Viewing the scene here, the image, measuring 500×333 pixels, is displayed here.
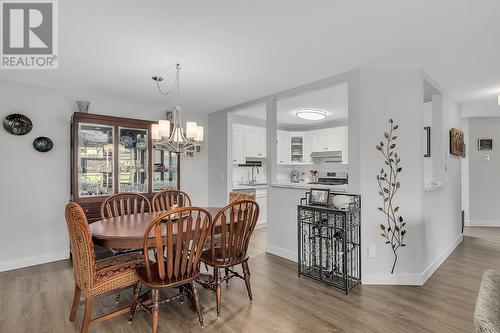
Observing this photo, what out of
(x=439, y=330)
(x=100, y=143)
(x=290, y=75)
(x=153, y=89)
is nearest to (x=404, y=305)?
(x=439, y=330)

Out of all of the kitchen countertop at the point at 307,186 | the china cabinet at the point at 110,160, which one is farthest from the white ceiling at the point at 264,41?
the kitchen countertop at the point at 307,186

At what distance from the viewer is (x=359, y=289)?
276cm

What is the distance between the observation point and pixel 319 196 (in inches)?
121

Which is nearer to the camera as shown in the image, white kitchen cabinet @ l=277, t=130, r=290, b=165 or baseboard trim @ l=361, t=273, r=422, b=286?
baseboard trim @ l=361, t=273, r=422, b=286

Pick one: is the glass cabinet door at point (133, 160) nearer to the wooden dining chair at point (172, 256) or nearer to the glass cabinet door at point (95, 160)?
the glass cabinet door at point (95, 160)

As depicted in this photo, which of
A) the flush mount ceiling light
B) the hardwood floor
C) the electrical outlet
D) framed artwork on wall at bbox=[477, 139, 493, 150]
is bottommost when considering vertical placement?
the hardwood floor

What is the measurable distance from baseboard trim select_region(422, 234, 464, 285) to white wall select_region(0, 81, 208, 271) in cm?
471

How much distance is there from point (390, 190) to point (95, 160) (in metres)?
3.91

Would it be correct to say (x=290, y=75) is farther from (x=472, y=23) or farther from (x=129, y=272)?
(x=129, y=272)

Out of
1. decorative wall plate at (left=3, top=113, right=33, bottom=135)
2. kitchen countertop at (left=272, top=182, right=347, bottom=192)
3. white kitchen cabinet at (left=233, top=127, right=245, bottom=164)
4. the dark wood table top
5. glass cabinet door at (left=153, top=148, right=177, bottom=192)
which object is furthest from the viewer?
white kitchen cabinet at (left=233, top=127, right=245, bottom=164)

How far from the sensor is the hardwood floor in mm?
2115

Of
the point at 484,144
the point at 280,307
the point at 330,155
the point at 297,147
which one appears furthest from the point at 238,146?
the point at 484,144

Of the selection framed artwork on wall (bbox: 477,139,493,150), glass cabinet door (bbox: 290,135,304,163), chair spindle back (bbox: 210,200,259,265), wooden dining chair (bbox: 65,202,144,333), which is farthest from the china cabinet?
framed artwork on wall (bbox: 477,139,493,150)

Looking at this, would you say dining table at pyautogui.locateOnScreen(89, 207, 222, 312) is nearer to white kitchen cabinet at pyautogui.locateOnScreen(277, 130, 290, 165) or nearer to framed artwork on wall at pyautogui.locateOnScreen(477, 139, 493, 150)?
white kitchen cabinet at pyautogui.locateOnScreen(277, 130, 290, 165)
